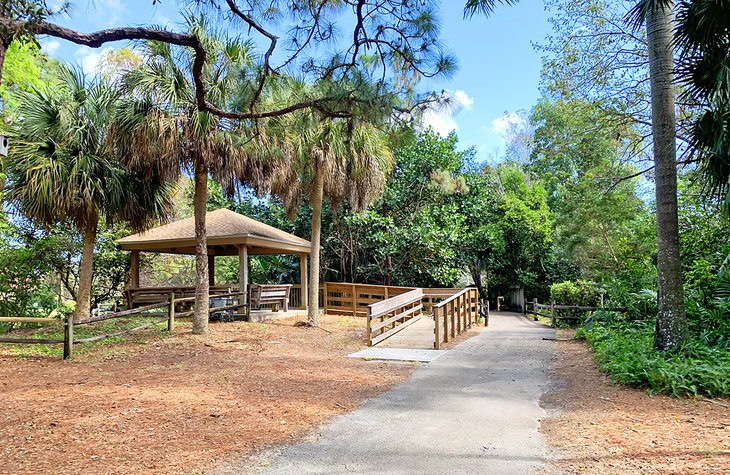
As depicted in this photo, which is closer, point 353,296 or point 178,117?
point 178,117

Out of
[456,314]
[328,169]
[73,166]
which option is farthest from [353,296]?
[73,166]

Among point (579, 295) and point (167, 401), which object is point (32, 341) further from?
point (579, 295)

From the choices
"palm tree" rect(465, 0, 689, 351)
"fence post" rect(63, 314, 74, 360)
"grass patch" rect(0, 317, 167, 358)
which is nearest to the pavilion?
"grass patch" rect(0, 317, 167, 358)

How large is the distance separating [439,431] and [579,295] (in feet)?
41.3

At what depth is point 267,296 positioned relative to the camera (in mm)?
14961

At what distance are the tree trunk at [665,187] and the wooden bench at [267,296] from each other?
10.1 meters

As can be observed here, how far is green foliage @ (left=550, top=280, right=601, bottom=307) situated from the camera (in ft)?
49.8

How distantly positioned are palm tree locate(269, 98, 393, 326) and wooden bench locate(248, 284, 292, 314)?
189 cm

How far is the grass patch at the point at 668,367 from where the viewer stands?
17.8 ft

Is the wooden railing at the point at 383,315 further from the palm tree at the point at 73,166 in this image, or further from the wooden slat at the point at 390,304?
the palm tree at the point at 73,166

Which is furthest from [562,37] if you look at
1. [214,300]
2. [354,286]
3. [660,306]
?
[214,300]

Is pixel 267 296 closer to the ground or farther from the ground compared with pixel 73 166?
closer to the ground

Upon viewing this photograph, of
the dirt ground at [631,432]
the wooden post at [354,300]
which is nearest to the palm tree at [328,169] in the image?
the wooden post at [354,300]

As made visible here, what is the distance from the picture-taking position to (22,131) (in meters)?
11.1
